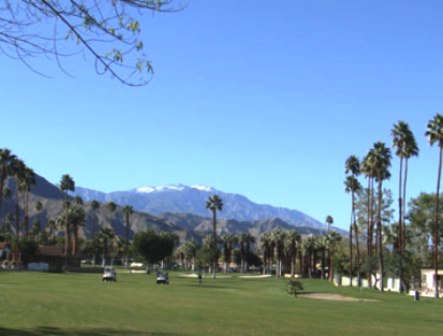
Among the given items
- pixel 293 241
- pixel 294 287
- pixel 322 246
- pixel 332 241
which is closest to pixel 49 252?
pixel 332 241

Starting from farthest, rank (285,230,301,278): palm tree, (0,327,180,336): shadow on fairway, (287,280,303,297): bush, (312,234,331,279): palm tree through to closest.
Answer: (285,230,301,278): palm tree, (312,234,331,279): palm tree, (287,280,303,297): bush, (0,327,180,336): shadow on fairway

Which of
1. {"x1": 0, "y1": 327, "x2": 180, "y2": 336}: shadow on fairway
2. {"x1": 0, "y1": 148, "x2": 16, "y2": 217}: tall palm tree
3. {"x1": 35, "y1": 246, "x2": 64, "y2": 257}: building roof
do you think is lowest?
{"x1": 35, "y1": 246, "x2": 64, "y2": 257}: building roof

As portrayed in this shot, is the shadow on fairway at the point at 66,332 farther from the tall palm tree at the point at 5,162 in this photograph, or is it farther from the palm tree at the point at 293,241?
the palm tree at the point at 293,241

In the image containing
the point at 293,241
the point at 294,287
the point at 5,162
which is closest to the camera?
the point at 294,287

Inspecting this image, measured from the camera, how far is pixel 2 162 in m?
116

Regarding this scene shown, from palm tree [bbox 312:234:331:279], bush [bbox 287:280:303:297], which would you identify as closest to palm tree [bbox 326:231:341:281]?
palm tree [bbox 312:234:331:279]

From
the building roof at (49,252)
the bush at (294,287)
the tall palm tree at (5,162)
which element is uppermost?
the tall palm tree at (5,162)

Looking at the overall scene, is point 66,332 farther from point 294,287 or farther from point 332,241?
point 332,241

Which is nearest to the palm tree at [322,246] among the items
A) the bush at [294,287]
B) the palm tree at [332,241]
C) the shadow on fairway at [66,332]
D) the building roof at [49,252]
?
the palm tree at [332,241]

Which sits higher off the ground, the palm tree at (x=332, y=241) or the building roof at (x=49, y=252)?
the palm tree at (x=332, y=241)

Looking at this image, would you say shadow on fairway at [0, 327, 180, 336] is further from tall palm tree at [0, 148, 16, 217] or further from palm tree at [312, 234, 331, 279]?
palm tree at [312, 234, 331, 279]

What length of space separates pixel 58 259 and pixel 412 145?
8223cm

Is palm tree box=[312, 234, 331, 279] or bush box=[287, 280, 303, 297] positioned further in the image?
palm tree box=[312, 234, 331, 279]

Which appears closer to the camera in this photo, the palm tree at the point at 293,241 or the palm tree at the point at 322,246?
the palm tree at the point at 322,246
